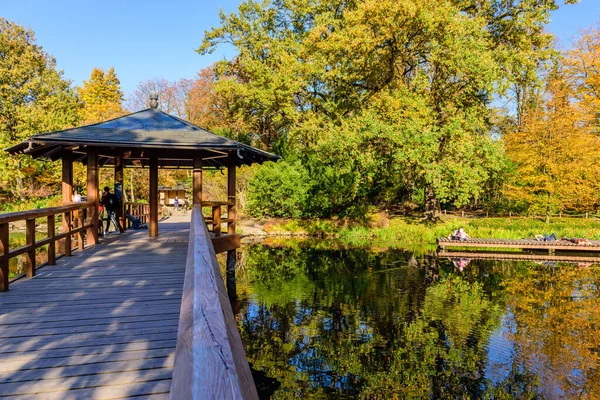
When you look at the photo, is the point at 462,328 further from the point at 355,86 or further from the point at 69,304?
the point at 355,86

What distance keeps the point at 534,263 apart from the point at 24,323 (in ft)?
61.6

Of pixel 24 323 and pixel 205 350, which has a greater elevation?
pixel 205 350

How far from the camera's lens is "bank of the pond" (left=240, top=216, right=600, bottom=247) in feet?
74.3

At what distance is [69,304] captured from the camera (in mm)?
5227

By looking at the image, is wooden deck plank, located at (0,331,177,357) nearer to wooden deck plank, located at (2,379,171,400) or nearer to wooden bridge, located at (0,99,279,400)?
wooden bridge, located at (0,99,279,400)

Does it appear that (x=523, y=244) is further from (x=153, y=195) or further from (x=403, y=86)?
(x=153, y=195)

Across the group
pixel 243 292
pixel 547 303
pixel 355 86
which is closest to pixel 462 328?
pixel 547 303

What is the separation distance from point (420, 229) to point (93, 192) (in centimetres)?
1791

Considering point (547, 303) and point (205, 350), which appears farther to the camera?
point (547, 303)

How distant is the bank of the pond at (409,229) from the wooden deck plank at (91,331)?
688 inches

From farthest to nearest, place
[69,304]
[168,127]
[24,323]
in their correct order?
1. [168,127]
2. [69,304]
3. [24,323]

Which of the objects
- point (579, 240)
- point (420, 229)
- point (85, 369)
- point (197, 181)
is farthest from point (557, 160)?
point (85, 369)

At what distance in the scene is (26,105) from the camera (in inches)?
1184

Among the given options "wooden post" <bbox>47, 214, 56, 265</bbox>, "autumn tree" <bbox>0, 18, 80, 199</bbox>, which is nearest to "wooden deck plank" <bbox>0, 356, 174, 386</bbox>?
"wooden post" <bbox>47, 214, 56, 265</bbox>
